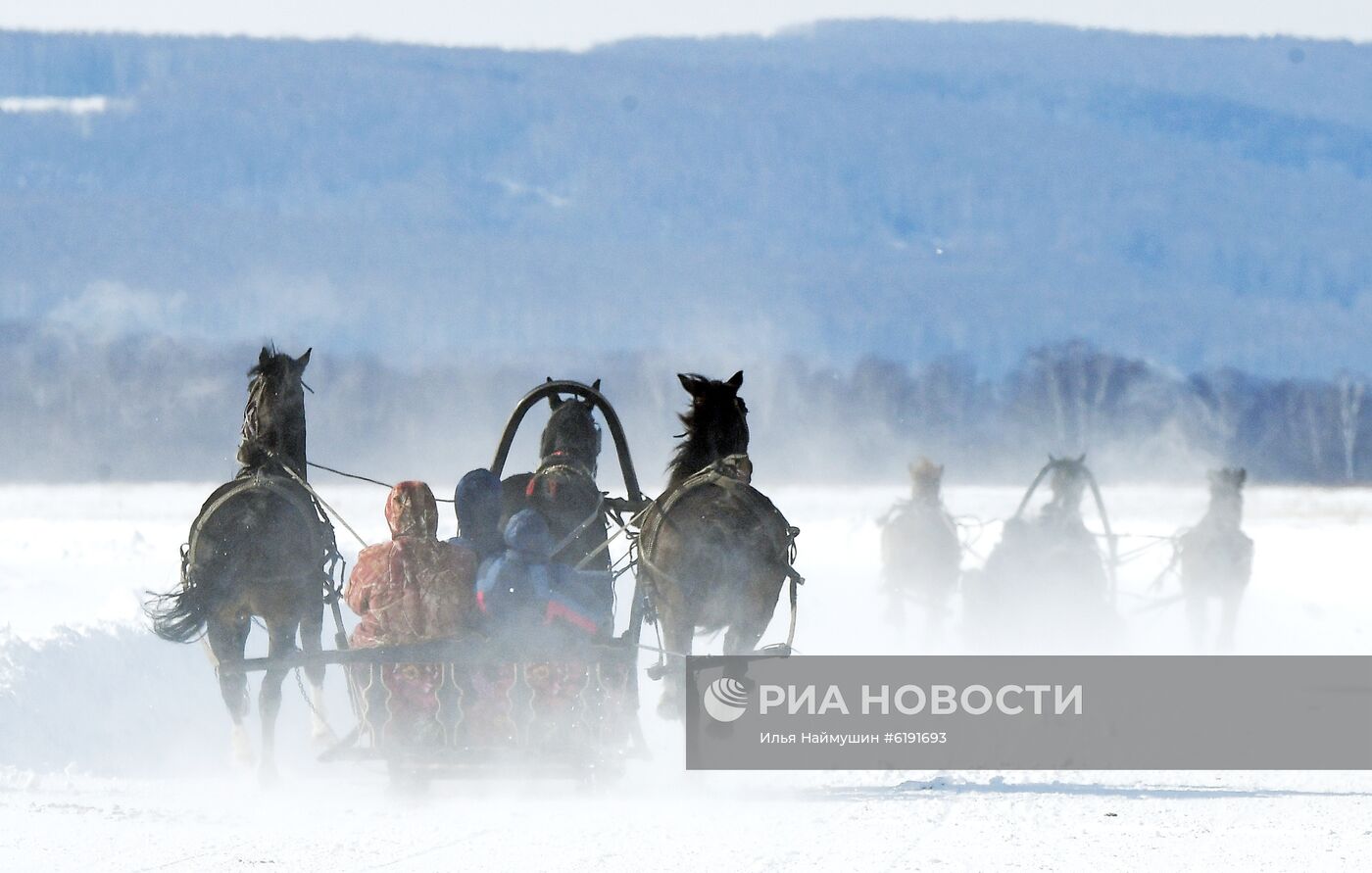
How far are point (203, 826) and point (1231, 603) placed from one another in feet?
43.9

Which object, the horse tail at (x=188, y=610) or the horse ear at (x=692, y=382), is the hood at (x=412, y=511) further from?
the horse ear at (x=692, y=382)

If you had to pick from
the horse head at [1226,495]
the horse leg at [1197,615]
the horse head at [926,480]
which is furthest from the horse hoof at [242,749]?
the horse head at [1226,495]

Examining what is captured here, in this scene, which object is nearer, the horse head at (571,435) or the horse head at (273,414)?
the horse head at (273,414)

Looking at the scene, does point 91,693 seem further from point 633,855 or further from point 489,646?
point 633,855

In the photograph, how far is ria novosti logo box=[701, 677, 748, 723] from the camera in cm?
1003

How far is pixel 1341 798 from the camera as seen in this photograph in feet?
31.8

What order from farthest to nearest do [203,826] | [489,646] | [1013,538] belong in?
1. [1013,538]
2. [489,646]
3. [203,826]

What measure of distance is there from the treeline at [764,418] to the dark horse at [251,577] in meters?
49.5

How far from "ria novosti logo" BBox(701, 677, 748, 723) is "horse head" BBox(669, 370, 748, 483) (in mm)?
1415

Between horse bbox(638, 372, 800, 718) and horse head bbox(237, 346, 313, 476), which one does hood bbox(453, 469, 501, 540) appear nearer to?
horse bbox(638, 372, 800, 718)

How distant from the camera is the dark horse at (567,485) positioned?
1100 cm

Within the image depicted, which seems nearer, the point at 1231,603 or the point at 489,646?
the point at 489,646

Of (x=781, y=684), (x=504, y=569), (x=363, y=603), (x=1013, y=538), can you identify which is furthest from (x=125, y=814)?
(x=1013, y=538)

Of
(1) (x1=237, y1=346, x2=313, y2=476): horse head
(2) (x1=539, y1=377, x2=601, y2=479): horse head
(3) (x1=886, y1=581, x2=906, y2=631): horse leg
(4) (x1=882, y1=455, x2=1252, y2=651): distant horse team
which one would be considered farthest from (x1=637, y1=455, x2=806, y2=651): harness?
(3) (x1=886, y1=581, x2=906, y2=631): horse leg
